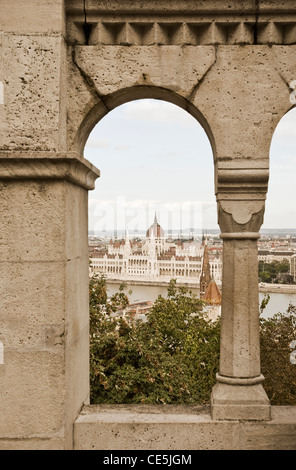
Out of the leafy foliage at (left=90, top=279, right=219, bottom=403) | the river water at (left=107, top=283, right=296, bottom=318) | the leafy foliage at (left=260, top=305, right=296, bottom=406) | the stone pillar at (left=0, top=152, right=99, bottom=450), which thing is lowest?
the river water at (left=107, top=283, right=296, bottom=318)

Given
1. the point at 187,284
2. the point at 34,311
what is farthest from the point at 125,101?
the point at 187,284

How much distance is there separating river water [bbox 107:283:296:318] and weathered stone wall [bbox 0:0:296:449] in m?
31.6

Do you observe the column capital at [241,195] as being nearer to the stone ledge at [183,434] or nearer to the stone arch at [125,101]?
the stone arch at [125,101]

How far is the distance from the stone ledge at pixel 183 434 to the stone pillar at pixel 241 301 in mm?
68

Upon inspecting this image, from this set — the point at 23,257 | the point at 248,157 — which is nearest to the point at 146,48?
the point at 248,157

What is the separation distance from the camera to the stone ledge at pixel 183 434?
2436 mm

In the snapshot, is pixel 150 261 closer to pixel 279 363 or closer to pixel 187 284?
pixel 187 284

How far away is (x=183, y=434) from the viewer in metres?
2.45

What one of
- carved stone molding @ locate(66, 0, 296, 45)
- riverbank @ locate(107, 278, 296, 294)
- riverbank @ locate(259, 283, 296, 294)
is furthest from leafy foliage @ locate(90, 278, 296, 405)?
riverbank @ locate(259, 283, 296, 294)

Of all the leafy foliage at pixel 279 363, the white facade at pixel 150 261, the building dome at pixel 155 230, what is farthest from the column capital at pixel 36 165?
the white facade at pixel 150 261

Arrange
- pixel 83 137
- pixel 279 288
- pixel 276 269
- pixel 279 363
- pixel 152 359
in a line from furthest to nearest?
pixel 279 288
pixel 276 269
pixel 279 363
pixel 152 359
pixel 83 137

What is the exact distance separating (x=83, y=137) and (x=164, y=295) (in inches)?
2257

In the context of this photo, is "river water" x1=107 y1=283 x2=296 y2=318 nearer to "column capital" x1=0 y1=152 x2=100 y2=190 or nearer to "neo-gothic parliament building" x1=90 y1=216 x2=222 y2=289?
"neo-gothic parliament building" x1=90 y1=216 x2=222 y2=289

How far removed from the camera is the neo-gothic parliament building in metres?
70.8
